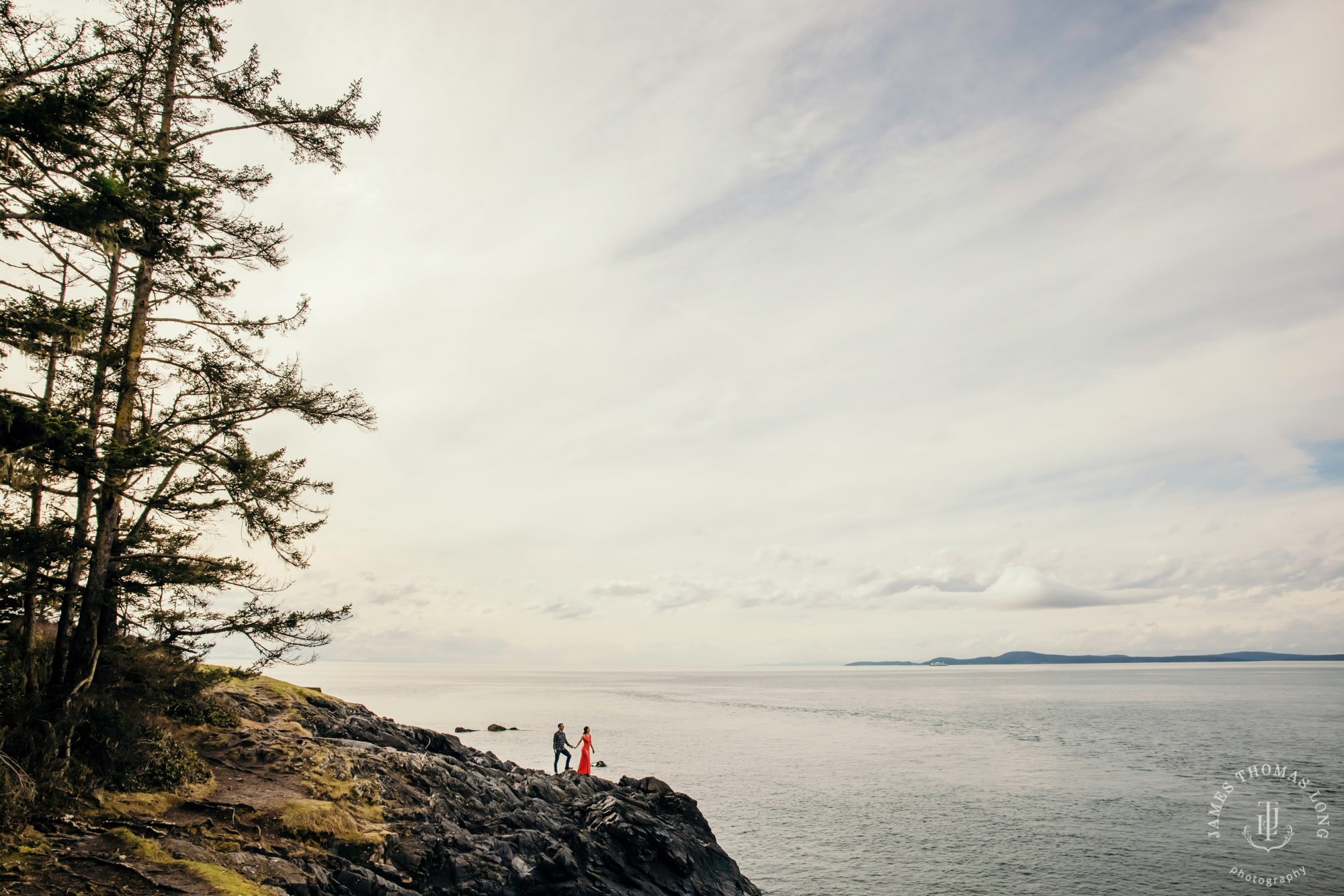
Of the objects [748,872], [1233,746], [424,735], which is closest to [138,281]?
[424,735]

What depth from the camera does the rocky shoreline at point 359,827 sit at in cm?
1202

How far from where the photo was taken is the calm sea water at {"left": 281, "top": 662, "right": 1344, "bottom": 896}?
25.4 meters

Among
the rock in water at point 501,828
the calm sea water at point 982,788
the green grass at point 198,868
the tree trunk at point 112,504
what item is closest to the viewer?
the green grass at point 198,868

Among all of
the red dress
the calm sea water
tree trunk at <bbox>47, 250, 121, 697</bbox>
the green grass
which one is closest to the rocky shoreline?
the green grass

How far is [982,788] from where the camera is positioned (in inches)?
1597

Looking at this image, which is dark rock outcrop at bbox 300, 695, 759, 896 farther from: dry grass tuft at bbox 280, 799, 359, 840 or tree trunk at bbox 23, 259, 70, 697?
tree trunk at bbox 23, 259, 70, 697

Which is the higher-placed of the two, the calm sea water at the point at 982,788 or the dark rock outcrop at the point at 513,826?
the dark rock outcrop at the point at 513,826

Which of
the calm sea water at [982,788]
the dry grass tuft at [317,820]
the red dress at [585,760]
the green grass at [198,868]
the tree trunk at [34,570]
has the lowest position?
the calm sea water at [982,788]

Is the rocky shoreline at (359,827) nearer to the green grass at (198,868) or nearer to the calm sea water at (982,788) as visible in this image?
the green grass at (198,868)

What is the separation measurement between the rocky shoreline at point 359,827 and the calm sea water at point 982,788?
630cm

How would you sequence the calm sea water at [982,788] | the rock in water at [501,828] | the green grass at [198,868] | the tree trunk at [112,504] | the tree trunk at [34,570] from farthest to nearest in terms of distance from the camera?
1. the calm sea water at [982,788]
2. the rock in water at [501,828]
3. the tree trunk at [112,504]
4. the tree trunk at [34,570]
5. the green grass at [198,868]

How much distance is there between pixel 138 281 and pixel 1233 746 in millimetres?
75943

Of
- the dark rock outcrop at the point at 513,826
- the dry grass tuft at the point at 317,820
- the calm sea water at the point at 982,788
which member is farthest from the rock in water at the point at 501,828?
the calm sea water at the point at 982,788

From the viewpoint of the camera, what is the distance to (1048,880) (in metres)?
24.5
